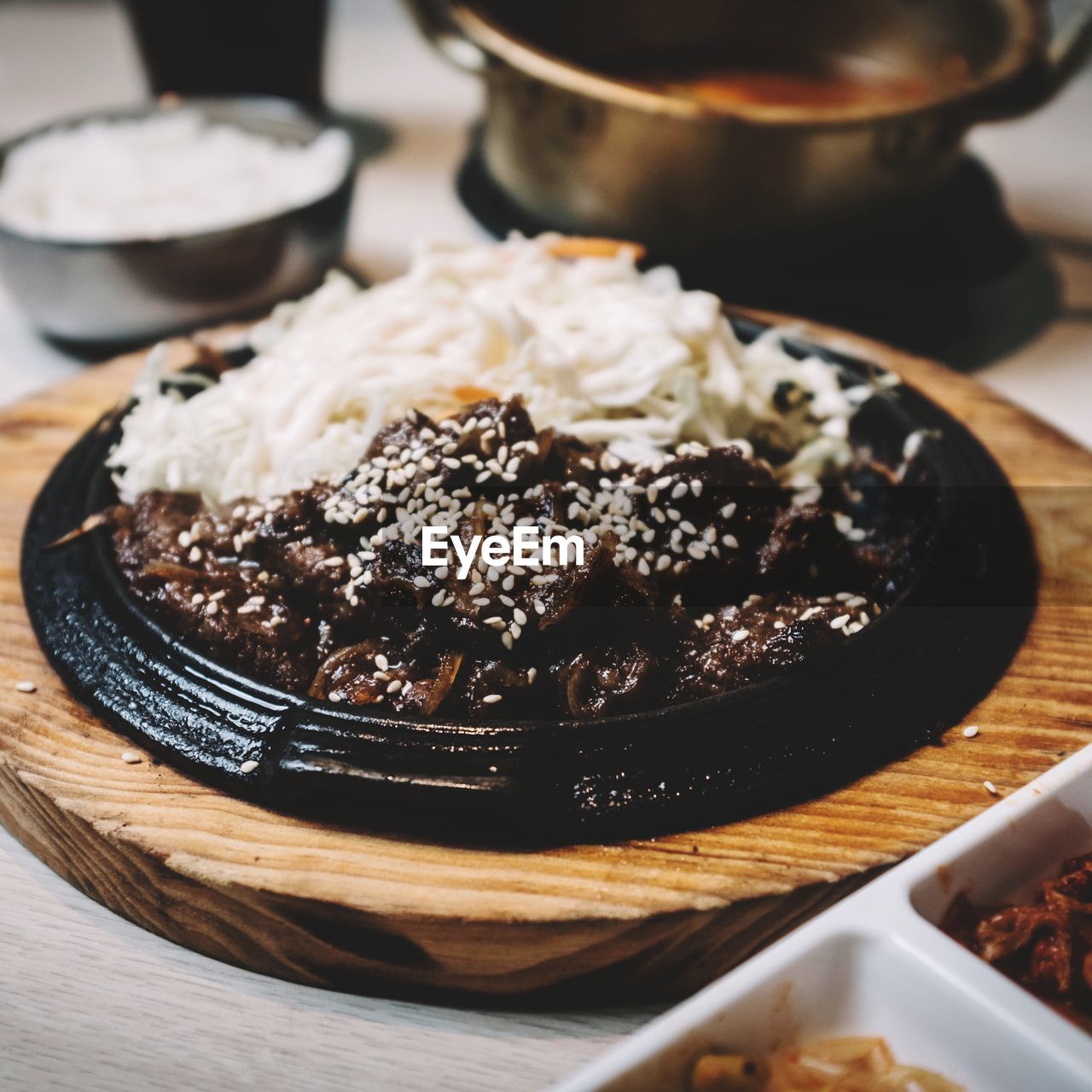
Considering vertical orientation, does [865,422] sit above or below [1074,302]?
above

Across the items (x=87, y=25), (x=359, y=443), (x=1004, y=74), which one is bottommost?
(x=87, y=25)

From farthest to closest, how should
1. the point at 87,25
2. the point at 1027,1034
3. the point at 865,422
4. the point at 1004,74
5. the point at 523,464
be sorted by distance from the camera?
1. the point at 87,25
2. the point at 1004,74
3. the point at 865,422
4. the point at 523,464
5. the point at 1027,1034

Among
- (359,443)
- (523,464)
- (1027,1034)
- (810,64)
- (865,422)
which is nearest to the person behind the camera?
(1027,1034)

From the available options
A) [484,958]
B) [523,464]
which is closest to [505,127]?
[523,464]

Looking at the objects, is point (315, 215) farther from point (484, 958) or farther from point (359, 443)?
point (484, 958)

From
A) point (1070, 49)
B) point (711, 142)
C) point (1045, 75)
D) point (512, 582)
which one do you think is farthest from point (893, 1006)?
point (1070, 49)

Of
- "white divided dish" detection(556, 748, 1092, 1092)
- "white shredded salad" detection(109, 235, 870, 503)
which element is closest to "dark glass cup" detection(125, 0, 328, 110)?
"white shredded salad" detection(109, 235, 870, 503)

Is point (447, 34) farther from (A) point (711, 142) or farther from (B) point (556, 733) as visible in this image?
(B) point (556, 733)
